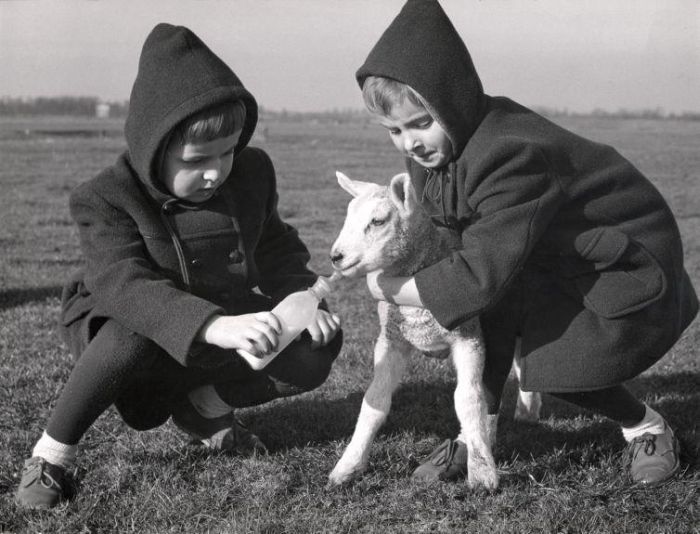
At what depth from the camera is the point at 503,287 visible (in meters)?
3.76

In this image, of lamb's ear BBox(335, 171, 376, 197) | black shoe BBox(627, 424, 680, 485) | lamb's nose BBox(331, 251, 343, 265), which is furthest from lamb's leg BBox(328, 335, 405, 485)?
black shoe BBox(627, 424, 680, 485)

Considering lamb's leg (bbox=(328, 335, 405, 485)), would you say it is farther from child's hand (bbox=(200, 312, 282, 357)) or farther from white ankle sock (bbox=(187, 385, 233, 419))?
white ankle sock (bbox=(187, 385, 233, 419))

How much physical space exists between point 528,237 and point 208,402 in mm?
2092

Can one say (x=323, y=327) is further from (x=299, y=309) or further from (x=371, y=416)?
(x=371, y=416)

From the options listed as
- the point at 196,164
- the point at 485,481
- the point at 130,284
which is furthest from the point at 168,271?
the point at 485,481

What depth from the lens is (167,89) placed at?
385 cm

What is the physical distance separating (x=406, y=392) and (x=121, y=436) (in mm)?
1940

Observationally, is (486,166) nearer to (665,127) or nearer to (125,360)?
(125,360)

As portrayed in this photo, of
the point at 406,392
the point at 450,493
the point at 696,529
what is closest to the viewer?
the point at 696,529

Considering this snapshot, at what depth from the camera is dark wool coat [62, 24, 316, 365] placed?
3.78 meters

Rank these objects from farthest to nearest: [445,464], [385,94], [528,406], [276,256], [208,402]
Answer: [528,406]
[276,256]
[208,402]
[445,464]
[385,94]

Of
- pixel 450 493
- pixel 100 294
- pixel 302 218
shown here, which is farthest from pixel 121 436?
pixel 302 218

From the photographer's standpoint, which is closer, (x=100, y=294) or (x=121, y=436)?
(x=100, y=294)

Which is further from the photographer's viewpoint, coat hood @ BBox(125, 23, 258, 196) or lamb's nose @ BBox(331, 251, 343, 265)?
coat hood @ BBox(125, 23, 258, 196)
